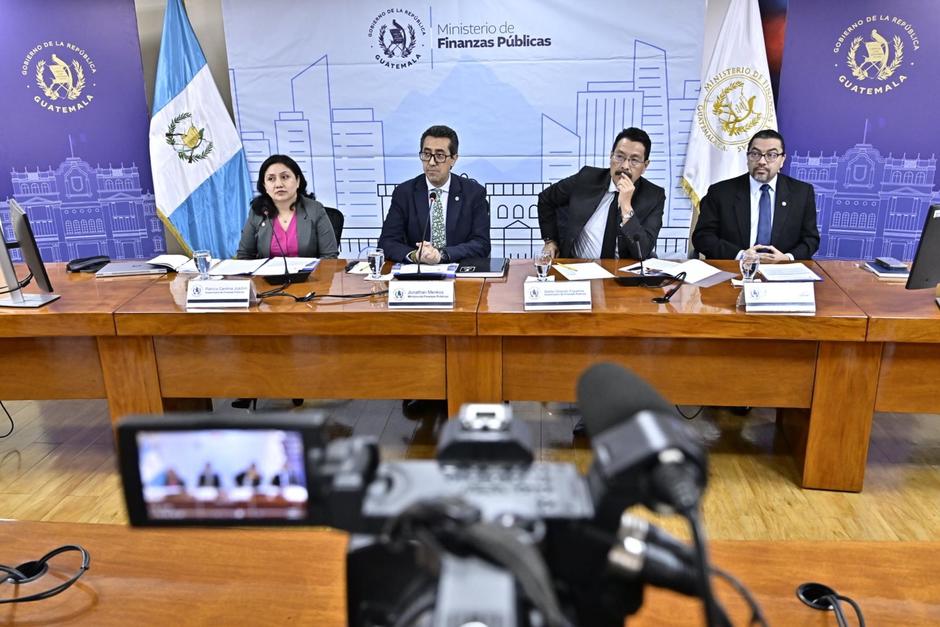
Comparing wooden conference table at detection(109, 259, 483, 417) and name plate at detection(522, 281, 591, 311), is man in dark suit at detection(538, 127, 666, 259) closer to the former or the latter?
name plate at detection(522, 281, 591, 311)

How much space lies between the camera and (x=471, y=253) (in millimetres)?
3148

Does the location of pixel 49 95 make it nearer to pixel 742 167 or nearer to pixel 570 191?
pixel 570 191

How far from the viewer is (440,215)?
10.6 ft

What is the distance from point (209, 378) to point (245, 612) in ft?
5.58

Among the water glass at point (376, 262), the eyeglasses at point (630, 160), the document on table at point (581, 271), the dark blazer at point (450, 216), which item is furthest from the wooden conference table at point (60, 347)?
the eyeglasses at point (630, 160)

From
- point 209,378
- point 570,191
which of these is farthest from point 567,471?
point 570,191

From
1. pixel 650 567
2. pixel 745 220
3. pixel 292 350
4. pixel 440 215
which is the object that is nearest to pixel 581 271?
pixel 440 215

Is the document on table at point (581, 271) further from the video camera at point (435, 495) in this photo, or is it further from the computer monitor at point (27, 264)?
the video camera at point (435, 495)

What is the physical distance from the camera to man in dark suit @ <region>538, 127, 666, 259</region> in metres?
3.00

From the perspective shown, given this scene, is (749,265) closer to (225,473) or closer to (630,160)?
(630,160)

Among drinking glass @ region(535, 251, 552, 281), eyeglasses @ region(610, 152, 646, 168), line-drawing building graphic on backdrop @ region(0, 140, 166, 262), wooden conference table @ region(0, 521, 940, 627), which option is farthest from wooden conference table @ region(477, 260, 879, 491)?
line-drawing building graphic on backdrop @ region(0, 140, 166, 262)

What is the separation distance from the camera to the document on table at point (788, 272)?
2.51m

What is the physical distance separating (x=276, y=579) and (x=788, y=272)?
2231 millimetres

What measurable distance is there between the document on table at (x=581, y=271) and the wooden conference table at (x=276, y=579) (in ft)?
5.57
